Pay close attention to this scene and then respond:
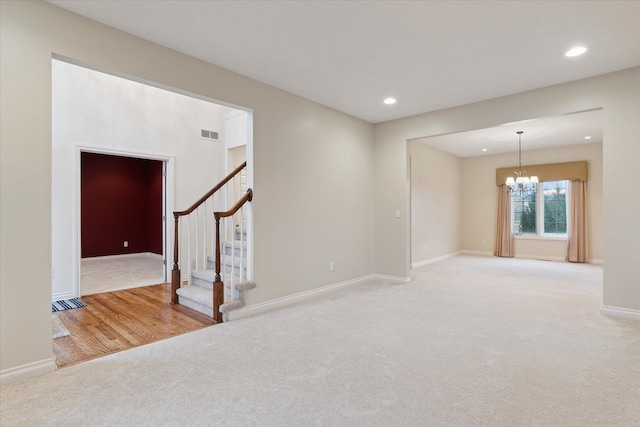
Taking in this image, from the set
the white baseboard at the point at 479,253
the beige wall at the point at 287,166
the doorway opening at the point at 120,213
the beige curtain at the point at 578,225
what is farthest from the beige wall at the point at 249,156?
the beige curtain at the point at 578,225

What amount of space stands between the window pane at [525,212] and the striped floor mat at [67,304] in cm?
930

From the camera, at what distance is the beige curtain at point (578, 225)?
728 cm

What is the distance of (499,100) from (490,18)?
6.64ft

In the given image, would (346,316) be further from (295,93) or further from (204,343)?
(295,93)

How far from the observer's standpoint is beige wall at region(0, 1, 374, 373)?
7.11 ft

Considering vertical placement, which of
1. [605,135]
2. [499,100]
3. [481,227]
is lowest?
[481,227]

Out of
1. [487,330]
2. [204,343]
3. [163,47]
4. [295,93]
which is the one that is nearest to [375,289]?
[487,330]

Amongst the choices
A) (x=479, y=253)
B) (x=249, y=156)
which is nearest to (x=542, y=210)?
(x=479, y=253)

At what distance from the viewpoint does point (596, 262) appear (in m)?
7.17

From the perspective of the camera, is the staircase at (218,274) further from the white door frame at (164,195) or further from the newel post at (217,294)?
the white door frame at (164,195)

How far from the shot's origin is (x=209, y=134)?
5922 mm

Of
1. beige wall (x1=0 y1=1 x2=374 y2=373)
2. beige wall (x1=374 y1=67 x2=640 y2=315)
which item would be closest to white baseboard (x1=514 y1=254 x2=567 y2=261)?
beige wall (x1=374 y1=67 x2=640 y2=315)

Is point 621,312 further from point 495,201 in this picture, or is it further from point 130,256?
point 130,256

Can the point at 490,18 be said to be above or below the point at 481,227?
above
